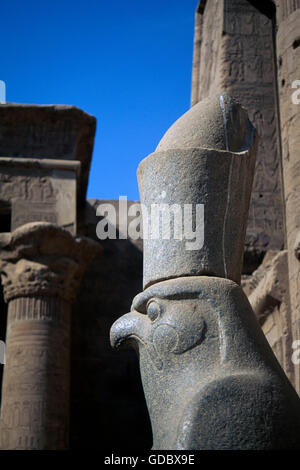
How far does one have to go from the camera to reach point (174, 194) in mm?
3141

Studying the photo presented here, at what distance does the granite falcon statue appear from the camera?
2605mm

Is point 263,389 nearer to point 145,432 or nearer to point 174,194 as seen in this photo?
point 174,194

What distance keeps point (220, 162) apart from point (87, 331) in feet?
23.1

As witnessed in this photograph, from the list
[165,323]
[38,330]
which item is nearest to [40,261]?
[38,330]

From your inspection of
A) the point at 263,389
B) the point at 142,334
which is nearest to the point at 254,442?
the point at 263,389

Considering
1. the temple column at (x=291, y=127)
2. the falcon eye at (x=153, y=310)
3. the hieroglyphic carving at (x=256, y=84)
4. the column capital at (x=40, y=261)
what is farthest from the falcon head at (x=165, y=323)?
the column capital at (x=40, y=261)

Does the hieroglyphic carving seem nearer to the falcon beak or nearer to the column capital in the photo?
the column capital

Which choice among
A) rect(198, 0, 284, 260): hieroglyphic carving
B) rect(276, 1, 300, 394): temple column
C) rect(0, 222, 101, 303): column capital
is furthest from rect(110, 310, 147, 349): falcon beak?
rect(0, 222, 101, 303): column capital

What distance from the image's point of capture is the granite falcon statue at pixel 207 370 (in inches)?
103

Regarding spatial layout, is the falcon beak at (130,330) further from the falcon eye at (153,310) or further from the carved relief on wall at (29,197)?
the carved relief on wall at (29,197)

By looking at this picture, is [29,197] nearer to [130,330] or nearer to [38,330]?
[38,330]

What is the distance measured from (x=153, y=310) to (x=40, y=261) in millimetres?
5151

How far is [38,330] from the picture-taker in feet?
24.3

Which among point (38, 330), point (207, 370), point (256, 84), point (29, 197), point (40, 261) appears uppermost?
point (256, 84)
